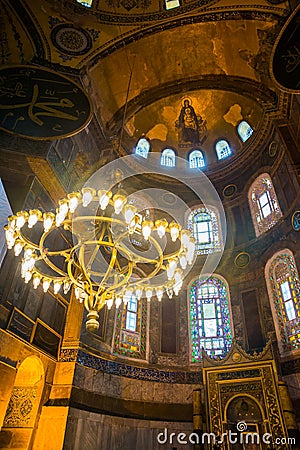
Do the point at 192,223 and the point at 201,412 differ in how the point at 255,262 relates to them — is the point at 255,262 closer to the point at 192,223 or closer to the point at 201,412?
the point at 192,223

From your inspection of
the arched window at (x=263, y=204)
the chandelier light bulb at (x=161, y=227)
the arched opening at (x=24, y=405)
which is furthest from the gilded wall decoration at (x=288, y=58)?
the arched opening at (x=24, y=405)

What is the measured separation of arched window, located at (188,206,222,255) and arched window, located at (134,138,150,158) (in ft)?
10.8

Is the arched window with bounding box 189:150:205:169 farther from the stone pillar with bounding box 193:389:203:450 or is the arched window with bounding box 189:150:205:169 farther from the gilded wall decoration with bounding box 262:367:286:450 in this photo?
the stone pillar with bounding box 193:389:203:450

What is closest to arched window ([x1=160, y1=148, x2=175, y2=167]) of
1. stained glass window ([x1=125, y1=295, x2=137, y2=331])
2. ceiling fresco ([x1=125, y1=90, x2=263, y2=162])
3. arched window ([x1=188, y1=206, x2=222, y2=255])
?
ceiling fresco ([x1=125, y1=90, x2=263, y2=162])

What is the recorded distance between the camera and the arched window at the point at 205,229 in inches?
455

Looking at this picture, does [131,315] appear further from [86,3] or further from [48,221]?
[86,3]

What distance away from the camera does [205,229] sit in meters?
12.2

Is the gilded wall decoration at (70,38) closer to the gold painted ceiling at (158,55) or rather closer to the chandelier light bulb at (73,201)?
the gold painted ceiling at (158,55)

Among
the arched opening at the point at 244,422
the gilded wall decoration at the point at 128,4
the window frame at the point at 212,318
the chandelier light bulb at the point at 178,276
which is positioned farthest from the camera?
the gilded wall decoration at the point at 128,4

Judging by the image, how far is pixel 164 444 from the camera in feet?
26.2

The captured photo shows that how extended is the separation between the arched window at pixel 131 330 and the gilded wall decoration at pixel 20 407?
2536 mm

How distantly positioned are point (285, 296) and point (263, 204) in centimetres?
336

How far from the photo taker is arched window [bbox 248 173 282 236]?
10430 mm

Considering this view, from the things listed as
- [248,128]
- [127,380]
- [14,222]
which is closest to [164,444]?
[127,380]
